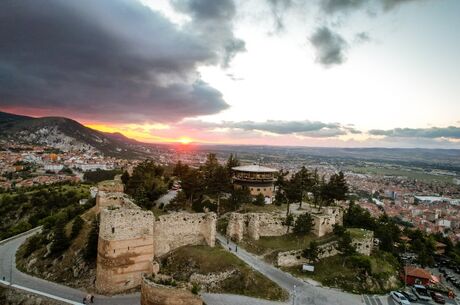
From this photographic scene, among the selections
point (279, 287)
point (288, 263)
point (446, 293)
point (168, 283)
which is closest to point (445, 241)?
point (446, 293)

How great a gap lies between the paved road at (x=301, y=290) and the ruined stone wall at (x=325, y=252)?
48.5 inches

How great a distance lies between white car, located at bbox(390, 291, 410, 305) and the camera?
79.3 feet

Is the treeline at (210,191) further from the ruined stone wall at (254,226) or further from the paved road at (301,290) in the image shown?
the paved road at (301,290)

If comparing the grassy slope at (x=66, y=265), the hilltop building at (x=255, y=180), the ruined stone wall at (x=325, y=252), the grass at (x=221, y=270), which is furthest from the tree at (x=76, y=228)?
the ruined stone wall at (x=325, y=252)

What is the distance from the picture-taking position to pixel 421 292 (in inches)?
1077

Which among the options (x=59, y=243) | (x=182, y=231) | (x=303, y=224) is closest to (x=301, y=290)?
(x=303, y=224)

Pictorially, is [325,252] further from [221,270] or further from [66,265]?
[66,265]

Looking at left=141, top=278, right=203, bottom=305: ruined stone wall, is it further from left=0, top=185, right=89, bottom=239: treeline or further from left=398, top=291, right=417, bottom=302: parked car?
left=0, top=185, right=89, bottom=239: treeline

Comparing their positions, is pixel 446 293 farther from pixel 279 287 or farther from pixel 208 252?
pixel 208 252

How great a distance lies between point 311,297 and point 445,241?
4006 centimetres

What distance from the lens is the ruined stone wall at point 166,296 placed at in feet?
62.6

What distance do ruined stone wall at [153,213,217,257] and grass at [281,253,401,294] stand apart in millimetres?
Result: 6937

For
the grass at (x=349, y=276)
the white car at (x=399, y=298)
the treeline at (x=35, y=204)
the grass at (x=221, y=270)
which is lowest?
the treeline at (x=35, y=204)

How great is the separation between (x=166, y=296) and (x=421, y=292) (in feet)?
70.6
